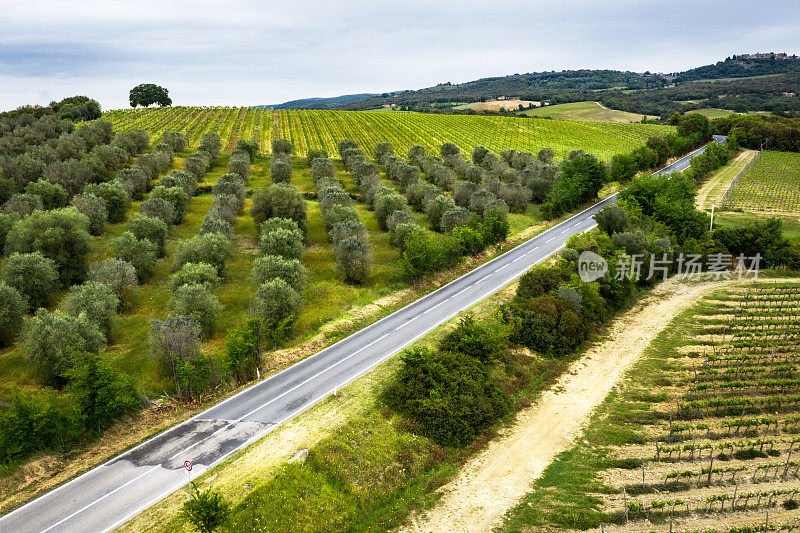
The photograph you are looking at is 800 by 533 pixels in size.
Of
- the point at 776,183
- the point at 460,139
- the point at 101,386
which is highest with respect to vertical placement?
the point at 460,139

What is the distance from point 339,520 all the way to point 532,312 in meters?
24.0

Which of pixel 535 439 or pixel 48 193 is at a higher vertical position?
pixel 48 193

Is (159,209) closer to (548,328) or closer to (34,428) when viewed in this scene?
(34,428)

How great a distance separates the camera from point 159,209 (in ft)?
190

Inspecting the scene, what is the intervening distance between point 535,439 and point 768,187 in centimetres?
9511

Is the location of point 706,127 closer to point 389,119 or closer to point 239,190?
point 389,119

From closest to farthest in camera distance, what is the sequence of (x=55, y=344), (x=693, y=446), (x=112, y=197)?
(x=693, y=446) → (x=55, y=344) → (x=112, y=197)

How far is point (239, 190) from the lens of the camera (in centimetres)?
7006

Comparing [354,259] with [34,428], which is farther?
[354,259]

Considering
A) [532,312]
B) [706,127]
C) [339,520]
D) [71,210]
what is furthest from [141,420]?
[706,127]

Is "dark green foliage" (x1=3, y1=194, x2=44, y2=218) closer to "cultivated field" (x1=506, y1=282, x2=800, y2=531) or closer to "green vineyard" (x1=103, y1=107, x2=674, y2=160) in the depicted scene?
"green vineyard" (x1=103, y1=107, x2=674, y2=160)

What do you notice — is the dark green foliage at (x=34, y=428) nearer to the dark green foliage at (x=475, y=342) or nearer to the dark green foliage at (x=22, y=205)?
the dark green foliage at (x=475, y=342)

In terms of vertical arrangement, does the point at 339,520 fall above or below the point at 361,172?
below

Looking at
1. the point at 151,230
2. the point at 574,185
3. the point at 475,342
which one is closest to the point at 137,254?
the point at 151,230
